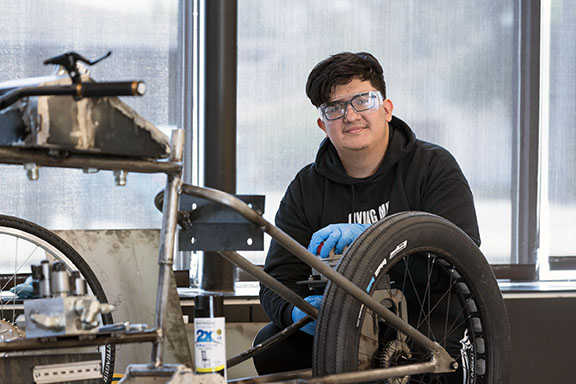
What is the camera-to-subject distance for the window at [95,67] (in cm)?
288

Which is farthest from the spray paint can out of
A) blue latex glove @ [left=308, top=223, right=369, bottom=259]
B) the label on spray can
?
blue latex glove @ [left=308, top=223, right=369, bottom=259]

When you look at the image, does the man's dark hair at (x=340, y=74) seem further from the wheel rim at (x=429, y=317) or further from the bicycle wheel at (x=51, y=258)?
the bicycle wheel at (x=51, y=258)

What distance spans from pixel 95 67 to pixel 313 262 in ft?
5.72

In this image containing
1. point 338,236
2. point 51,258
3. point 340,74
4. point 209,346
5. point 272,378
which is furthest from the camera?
point 51,258

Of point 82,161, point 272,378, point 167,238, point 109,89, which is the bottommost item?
point 272,378

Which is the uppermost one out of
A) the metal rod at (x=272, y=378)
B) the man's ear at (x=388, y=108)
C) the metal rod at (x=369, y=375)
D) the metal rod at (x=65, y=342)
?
the man's ear at (x=388, y=108)

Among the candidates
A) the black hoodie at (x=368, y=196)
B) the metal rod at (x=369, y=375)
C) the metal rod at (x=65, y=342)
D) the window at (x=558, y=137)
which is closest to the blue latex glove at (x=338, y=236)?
the black hoodie at (x=368, y=196)

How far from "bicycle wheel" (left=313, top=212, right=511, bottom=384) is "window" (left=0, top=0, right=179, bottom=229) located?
52.1 inches

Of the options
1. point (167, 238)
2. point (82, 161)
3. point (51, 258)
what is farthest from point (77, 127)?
point (51, 258)

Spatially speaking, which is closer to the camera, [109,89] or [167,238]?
[109,89]

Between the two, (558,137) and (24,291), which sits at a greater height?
(558,137)

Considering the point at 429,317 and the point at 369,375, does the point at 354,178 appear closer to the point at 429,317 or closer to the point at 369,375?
the point at 429,317

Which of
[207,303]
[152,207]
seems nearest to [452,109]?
[152,207]

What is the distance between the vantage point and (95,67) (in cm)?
297
